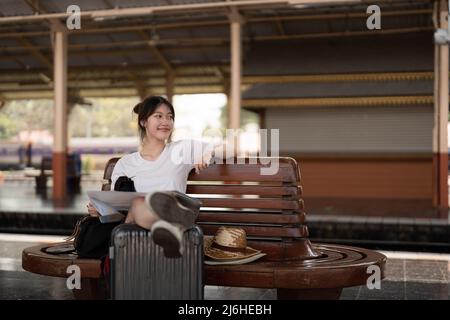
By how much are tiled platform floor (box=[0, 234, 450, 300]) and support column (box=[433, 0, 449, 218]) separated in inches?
185

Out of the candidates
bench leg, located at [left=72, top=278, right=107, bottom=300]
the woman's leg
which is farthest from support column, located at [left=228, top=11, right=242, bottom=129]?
the woman's leg

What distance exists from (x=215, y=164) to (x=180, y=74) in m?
13.0

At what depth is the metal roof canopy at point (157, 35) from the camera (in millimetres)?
10297

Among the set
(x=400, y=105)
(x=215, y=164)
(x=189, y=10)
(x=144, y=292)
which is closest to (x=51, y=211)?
(x=189, y=10)

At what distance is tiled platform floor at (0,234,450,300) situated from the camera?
393 cm

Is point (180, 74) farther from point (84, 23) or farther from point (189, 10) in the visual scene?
point (189, 10)

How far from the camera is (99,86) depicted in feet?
59.9

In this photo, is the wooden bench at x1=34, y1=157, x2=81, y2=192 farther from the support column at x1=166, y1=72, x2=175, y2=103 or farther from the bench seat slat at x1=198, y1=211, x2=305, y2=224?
the bench seat slat at x1=198, y1=211, x2=305, y2=224

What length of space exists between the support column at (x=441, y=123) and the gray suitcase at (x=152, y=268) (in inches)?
318

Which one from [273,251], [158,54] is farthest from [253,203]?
[158,54]

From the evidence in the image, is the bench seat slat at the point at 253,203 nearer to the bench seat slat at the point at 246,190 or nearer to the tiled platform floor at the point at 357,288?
the bench seat slat at the point at 246,190

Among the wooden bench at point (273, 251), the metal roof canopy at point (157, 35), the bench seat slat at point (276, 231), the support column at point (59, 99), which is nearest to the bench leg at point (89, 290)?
the wooden bench at point (273, 251)

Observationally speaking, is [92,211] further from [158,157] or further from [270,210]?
[270,210]

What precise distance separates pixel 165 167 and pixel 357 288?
1966 millimetres
